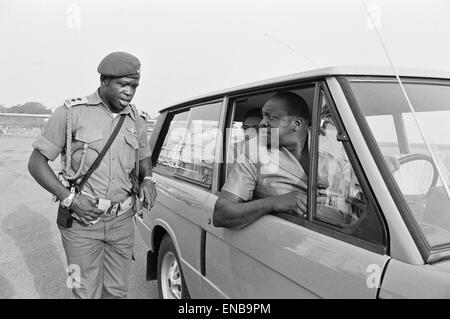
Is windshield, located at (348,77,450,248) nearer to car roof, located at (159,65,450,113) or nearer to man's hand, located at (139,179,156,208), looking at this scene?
car roof, located at (159,65,450,113)

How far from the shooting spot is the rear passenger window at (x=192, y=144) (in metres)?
2.63

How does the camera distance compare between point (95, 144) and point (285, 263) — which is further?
point (95, 144)

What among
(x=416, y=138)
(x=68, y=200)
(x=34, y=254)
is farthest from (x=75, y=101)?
(x=34, y=254)

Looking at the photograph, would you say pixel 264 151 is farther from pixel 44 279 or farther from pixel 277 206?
pixel 44 279

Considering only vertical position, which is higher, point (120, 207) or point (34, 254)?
point (120, 207)

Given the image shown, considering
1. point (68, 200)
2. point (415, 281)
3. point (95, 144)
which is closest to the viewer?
point (415, 281)

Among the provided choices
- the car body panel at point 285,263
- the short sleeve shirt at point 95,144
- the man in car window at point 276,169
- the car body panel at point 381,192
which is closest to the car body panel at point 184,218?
the car body panel at point 285,263

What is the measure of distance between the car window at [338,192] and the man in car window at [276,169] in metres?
0.22

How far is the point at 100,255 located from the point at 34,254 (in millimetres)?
2560

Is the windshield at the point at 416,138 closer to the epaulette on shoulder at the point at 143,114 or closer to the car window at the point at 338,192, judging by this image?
the car window at the point at 338,192

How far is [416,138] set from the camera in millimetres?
1959

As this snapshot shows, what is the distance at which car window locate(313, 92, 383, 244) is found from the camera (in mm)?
1389

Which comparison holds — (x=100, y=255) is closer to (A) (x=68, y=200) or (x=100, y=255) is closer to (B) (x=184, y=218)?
(A) (x=68, y=200)

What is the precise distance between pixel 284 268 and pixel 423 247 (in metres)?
0.61
